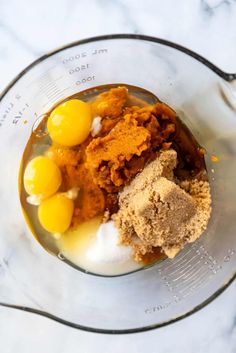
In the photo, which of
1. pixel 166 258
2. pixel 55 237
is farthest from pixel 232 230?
pixel 55 237

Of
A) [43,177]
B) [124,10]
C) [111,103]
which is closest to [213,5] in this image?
[124,10]

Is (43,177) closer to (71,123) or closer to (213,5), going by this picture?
(71,123)

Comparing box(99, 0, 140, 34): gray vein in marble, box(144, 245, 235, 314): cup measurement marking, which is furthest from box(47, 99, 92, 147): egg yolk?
box(144, 245, 235, 314): cup measurement marking

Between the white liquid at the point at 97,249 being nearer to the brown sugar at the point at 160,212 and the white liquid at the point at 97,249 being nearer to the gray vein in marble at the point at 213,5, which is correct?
the brown sugar at the point at 160,212

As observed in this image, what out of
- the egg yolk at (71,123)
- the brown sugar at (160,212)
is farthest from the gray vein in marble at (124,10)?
the brown sugar at (160,212)

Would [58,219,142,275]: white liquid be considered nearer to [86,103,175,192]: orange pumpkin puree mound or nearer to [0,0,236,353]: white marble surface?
[86,103,175,192]: orange pumpkin puree mound

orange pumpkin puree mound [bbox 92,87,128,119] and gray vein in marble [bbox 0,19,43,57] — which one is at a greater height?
gray vein in marble [bbox 0,19,43,57]

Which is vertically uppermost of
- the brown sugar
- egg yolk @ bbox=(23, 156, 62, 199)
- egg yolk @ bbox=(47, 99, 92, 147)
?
egg yolk @ bbox=(47, 99, 92, 147)

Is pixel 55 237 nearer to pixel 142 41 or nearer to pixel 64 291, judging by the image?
pixel 64 291
